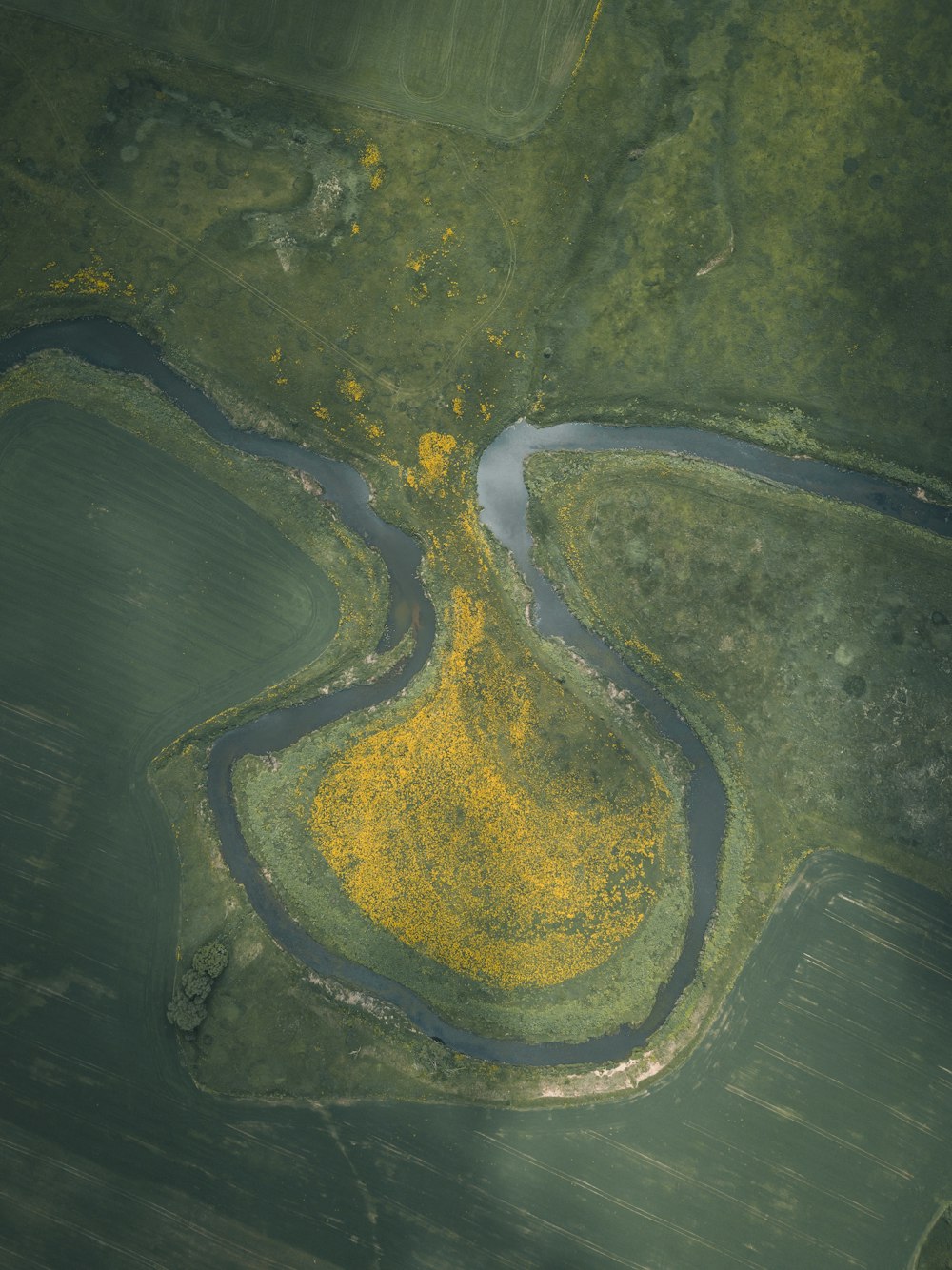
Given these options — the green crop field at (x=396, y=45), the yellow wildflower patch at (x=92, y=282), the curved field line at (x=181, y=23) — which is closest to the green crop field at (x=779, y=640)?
the green crop field at (x=396, y=45)

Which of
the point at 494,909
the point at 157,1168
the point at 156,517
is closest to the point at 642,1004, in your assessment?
the point at 494,909

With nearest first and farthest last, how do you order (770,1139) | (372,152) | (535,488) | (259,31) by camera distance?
(770,1139)
(372,152)
(259,31)
(535,488)

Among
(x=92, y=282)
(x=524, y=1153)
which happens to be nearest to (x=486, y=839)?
(x=524, y=1153)

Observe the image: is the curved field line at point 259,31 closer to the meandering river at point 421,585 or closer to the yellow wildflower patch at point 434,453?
the meandering river at point 421,585

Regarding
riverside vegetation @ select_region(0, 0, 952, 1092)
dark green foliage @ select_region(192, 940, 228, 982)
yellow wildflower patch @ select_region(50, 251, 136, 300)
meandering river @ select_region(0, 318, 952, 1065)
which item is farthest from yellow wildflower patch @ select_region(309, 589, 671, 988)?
yellow wildflower patch @ select_region(50, 251, 136, 300)

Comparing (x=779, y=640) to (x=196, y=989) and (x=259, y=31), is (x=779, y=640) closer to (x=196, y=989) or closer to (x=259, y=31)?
(x=196, y=989)

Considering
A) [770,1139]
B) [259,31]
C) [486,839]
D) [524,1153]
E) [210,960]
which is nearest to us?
[210,960]
